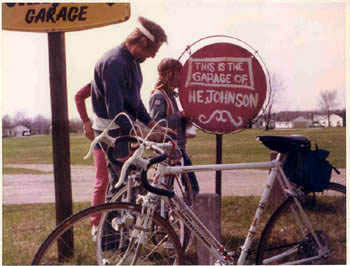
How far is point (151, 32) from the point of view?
3.22m

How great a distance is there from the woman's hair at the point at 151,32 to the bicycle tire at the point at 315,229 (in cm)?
152

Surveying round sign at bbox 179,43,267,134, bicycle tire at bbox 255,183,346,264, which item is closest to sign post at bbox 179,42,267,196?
round sign at bbox 179,43,267,134

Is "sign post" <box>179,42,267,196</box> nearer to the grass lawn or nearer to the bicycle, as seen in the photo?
the grass lawn

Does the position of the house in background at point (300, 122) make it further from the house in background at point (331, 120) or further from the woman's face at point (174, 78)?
the woman's face at point (174, 78)

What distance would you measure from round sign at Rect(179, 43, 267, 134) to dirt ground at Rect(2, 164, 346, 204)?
394 mm

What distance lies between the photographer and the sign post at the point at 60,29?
3.10 m

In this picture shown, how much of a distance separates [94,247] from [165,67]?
4.88ft

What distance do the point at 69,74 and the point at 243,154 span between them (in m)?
1.49

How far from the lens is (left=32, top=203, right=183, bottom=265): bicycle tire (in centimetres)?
260

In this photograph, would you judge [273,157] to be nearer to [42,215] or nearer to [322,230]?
[322,230]

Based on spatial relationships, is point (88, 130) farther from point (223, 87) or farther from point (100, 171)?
point (223, 87)

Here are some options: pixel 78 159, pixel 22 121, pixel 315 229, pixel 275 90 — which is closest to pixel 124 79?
pixel 78 159

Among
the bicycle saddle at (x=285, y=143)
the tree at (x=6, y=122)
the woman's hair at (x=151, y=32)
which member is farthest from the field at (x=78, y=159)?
→ the woman's hair at (x=151, y=32)

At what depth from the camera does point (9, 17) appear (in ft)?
10.2
